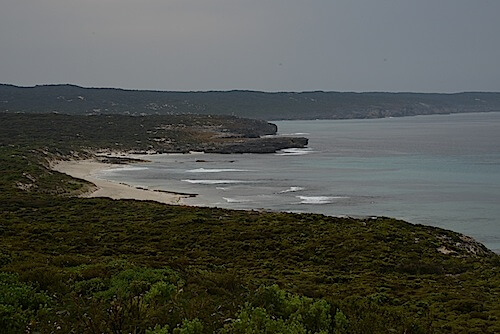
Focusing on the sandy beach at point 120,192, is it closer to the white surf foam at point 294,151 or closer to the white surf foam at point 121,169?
the white surf foam at point 121,169

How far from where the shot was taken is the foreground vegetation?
803 cm

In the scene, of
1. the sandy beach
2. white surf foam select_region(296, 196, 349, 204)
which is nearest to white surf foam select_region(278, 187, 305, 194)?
white surf foam select_region(296, 196, 349, 204)

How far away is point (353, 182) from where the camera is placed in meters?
53.0

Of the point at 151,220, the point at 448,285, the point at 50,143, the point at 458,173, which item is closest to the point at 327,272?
the point at 448,285

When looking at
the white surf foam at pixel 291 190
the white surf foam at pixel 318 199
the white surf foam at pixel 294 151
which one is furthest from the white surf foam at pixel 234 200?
the white surf foam at pixel 294 151

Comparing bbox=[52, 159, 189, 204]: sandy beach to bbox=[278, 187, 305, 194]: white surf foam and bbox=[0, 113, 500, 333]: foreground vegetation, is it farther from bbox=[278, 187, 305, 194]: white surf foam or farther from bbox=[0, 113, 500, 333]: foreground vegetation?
bbox=[278, 187, 305, 194]: white surf foam

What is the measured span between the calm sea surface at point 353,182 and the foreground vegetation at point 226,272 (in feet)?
29.1

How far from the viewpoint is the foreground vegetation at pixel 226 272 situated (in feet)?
26.3

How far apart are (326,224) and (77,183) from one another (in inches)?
1054

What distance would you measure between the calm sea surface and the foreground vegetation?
29.1 feet

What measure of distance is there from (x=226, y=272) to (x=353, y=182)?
40.0 metres

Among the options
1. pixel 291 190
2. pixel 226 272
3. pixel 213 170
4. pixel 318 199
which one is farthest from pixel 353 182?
pixel 226 272

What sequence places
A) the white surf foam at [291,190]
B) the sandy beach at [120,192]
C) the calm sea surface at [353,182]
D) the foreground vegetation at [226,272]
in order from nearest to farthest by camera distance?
1. the foreground vegetation at [226,272]
2. the calm sea surface at [353,182]
3. the sandy beach at [120,192]
4. the white surf foam at [291,190]

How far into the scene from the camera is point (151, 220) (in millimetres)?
28844
